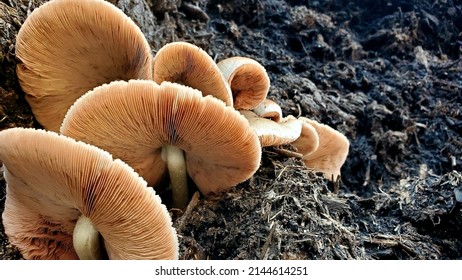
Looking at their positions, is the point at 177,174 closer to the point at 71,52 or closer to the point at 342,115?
the point at 71,52

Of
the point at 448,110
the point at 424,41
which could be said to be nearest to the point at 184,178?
the point at 448,110

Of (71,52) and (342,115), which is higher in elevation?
(71,52)

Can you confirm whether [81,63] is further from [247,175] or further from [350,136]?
[350,136]

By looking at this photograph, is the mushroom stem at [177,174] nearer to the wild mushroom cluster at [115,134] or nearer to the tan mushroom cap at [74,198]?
the wild mushroom cluster at [115,134]

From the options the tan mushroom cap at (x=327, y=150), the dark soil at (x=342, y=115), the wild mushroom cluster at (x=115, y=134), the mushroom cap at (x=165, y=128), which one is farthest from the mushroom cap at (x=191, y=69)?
the tan mushroom cap at (x=327, y=150)

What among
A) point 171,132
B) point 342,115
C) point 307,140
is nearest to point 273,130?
point 307,140
